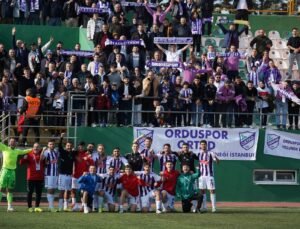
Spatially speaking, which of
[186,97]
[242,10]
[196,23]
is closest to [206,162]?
[186,97]

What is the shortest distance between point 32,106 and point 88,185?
3.97 metres

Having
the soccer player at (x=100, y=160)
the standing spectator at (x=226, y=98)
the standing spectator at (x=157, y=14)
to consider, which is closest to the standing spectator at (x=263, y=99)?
the standing spectator at (x=226, y=98)

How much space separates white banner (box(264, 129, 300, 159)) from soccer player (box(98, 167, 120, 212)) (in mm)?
7033

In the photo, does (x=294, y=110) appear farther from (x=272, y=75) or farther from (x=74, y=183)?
(x=74, y=183)

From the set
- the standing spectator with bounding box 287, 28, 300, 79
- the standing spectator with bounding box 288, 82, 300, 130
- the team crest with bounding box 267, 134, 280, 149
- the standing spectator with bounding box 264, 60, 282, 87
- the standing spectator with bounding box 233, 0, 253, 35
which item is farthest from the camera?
the standing spectator with bounding box 233, 0, 253, 35

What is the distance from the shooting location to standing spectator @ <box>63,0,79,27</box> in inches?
1486

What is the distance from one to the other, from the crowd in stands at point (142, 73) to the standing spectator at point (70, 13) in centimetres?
4

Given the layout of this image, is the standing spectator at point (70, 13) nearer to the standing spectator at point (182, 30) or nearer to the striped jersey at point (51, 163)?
the standing spectator at point (182, 30)

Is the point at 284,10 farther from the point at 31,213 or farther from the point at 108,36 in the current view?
the point at 31,213

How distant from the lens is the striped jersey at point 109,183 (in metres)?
30.6

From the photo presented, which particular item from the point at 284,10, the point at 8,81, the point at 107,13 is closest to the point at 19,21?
the point at 107,13

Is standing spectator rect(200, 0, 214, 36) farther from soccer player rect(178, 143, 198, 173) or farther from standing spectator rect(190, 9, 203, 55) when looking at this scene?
soccer player rect(178, 143, 198, 173)

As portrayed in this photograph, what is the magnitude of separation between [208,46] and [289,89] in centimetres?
455

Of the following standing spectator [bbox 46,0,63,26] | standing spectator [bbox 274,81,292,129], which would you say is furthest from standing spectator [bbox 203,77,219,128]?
standing spectator [bbox 46,0,63,26]
